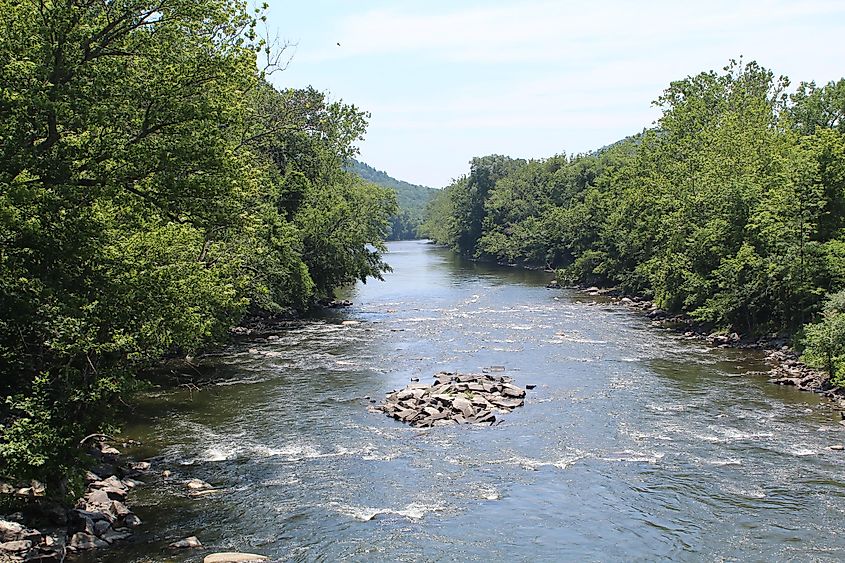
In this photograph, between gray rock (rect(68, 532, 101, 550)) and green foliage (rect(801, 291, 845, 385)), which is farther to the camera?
green foliage (rect(801, 291, 845, 385))

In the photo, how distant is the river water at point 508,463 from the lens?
56.1ft

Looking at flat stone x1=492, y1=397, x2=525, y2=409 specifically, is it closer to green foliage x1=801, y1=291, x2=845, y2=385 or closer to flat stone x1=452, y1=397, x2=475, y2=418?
flat stone x1=452, y1=397, x2=475, y2=418

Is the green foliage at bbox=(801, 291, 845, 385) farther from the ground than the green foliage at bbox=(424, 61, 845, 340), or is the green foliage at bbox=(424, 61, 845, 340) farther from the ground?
the green foliage at bbox=(424, 61, 845, 340)

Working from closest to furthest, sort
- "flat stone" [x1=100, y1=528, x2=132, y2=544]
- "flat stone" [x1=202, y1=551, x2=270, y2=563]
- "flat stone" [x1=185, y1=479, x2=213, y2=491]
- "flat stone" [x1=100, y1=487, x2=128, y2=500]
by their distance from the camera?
"flat stone" [x1=202, y1=551, x2=270, y2=563], "flat stone" [x1=100, y1=528, x2=132, y2=544], "flat stone" [x1=100, y1=487, x2=128, y2=500], "flat stone" [x1=185, y1=479, x2=213, y2=491]

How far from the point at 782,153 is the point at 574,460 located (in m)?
31.1

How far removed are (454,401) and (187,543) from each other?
1342 cm

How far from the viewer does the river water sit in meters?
17.1

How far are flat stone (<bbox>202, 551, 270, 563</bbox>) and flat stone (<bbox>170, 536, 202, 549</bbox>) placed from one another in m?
0.73

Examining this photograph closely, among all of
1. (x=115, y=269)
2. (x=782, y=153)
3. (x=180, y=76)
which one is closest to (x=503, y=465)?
(x=115, y=269)

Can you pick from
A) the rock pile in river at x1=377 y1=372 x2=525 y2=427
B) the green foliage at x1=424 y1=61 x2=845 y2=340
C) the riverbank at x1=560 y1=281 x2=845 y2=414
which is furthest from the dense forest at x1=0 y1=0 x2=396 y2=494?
the green foliage at x1=424 y1=61 x2=845 y2=340

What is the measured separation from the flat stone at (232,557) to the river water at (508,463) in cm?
35

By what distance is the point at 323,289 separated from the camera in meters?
56.4

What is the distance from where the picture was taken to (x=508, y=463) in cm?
2256

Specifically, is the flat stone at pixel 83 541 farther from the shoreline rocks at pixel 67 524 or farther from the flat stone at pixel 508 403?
the flat stone at pixel 508 403
